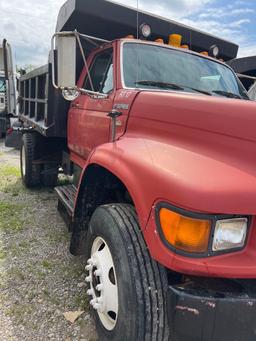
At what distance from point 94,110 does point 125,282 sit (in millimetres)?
2027

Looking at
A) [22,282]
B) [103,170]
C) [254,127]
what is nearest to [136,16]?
[103,170]

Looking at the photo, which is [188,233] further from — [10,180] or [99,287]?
[10,180]

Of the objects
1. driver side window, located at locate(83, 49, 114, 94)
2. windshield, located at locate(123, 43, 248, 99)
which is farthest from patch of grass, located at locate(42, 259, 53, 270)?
windshield, located at locate(123, 43, 248, 99)

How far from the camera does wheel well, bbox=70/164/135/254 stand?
2.84m

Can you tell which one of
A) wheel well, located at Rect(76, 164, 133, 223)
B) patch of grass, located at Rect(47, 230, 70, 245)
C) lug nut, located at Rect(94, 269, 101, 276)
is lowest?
patch of grass, located at Rect(47, 230, 70, 245)

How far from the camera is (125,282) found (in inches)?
76.4

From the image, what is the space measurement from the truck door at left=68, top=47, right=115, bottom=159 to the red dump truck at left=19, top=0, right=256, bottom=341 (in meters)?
0.02

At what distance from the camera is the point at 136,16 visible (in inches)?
160

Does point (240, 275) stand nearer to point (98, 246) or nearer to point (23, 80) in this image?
point (98, 246)

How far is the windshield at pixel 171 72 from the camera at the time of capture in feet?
10.3

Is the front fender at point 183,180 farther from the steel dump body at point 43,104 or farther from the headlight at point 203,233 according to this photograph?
the steel dump body at point 43,104

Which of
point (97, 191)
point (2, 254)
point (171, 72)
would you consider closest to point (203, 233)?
point (97, 191)

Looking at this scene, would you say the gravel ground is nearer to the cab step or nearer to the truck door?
the cab step

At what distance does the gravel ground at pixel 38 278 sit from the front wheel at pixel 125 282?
465mm
